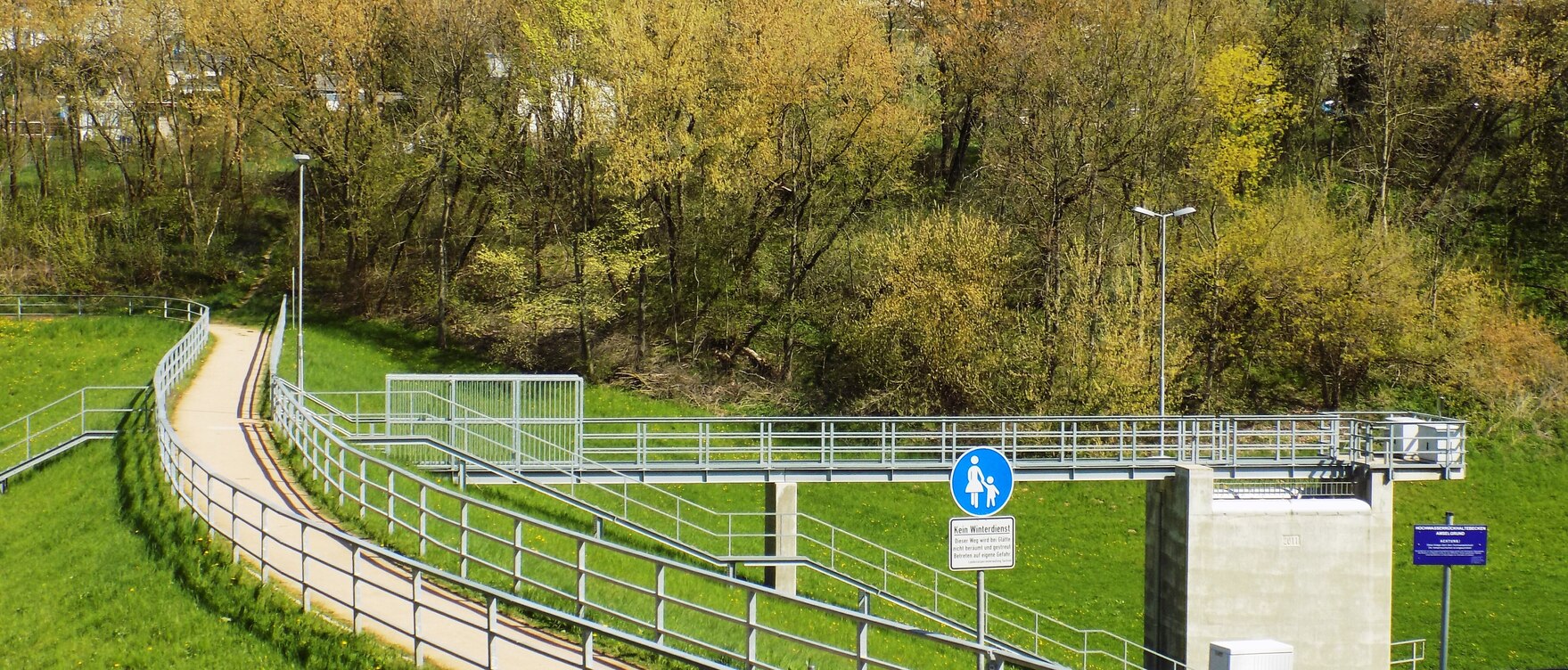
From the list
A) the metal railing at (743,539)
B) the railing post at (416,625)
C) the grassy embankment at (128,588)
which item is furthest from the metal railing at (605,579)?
the grassy embankment at (128,588)

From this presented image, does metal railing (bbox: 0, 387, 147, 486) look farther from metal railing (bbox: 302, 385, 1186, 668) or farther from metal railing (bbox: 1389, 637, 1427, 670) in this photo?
metal railing (bbox: 1389, 637, 1427, 670)

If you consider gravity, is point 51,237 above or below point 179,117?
below

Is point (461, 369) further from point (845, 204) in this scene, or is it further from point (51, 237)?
point (51, 237)

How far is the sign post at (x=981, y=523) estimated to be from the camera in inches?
445

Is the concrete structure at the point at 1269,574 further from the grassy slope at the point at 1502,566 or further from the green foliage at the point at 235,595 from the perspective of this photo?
the green foliage at the point at 235,595

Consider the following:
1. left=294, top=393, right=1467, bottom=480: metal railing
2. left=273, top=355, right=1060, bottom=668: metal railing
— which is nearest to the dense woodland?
left=294, top=393, right=1467, bottom=480: metal railing

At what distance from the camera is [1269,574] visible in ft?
84.4

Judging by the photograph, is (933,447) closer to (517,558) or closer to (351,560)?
(517,558)

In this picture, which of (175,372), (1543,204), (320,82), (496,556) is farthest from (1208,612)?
(320,82)

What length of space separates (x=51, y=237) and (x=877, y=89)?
30941 mm

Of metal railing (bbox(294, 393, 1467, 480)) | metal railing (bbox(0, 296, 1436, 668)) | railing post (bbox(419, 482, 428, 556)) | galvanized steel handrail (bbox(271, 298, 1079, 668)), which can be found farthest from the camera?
metal railing (bbox(294, 393, 1467, 480))

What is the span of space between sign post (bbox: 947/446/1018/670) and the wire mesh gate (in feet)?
45.6

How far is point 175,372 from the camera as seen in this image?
94.8 feet

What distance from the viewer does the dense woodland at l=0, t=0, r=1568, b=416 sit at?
40094 mm
